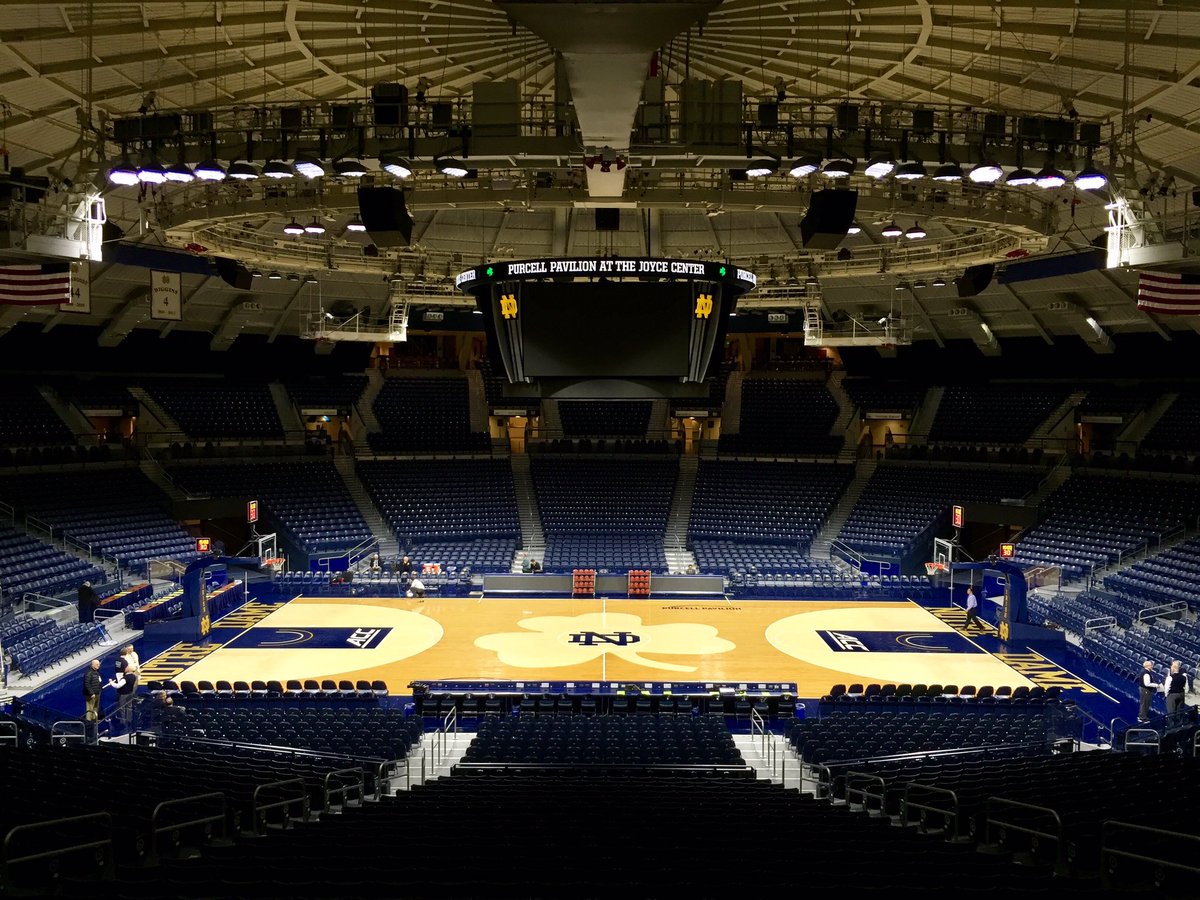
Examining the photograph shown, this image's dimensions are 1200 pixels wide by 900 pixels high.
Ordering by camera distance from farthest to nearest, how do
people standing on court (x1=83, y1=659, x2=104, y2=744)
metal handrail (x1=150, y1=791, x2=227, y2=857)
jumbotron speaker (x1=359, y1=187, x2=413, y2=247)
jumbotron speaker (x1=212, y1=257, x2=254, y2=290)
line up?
jumbotron speaker (x1=212, y1=257, x2=254, y2=290), people standing on court (x1=83, y1=659, x2=104, y2=744), jumbotron speaker (x1=359, y1=187, x2=413, y2=247), metal handrail (x1=150, y1=791, x2=227, y2=857)

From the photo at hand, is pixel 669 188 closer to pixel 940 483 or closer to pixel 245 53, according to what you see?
pixel 245 53

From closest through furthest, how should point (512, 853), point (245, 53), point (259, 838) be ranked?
point (512, 853)
point (259, 838)
point (245, 53)

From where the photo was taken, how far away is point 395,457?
45969 mm

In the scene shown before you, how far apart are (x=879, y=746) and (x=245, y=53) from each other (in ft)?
56.5

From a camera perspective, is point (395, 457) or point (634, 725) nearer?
point (634, 725)

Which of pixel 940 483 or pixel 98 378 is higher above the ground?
pixel 98 378

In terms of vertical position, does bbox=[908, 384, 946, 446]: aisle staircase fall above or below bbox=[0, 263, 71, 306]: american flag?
below

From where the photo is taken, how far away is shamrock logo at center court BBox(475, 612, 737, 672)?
2544 cm

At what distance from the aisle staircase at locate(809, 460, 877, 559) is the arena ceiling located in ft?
53.3

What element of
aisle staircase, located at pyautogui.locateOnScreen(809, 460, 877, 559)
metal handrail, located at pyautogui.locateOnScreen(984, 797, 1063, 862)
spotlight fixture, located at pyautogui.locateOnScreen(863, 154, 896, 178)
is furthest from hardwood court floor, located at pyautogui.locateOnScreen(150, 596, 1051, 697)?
spotlight fixture, located at pyautogui.locateOnScreen(863, 154, 896, 178)

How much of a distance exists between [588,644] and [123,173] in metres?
18.0

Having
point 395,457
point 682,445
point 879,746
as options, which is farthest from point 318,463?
point 879,746

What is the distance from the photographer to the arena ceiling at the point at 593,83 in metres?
14.0

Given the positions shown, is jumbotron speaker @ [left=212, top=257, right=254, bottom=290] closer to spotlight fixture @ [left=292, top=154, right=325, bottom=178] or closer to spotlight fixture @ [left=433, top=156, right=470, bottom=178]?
spotlight fixture @ [left=292, top=154, right=325, bottom=178]
